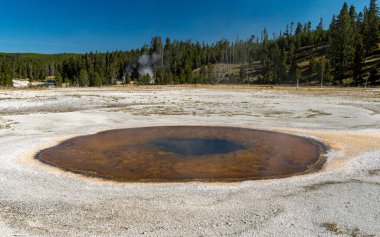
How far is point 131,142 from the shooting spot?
66.5ft

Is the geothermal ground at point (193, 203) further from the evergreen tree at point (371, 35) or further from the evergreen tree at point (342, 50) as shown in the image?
the evergreen tree at point (371, 35)

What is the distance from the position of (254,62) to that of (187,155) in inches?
5613

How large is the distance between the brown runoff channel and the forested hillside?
65811mm

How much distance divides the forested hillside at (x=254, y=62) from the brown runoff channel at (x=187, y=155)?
6581cm

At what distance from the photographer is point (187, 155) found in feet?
56.0

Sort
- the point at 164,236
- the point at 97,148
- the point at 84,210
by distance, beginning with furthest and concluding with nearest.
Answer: the point at 97,148
the point at 84,210
the point at 164,236

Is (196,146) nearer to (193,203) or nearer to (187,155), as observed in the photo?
(187,155)

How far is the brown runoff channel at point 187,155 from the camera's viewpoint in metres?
14.1

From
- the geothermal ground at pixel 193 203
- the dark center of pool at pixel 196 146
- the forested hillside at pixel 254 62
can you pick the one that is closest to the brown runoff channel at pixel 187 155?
the dark center of pool at pixel 196 146

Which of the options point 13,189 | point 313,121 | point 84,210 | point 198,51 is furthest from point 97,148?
point 198,51

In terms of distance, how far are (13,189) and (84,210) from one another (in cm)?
364

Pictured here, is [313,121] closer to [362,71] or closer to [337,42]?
[362,71]

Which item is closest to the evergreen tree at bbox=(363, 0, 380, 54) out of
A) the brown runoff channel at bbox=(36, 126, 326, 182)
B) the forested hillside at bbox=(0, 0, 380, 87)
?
the forested hillside at bbox=(0, 0, 380, 87)

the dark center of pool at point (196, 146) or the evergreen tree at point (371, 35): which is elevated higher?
the evergreen tree at point (371, 35)
